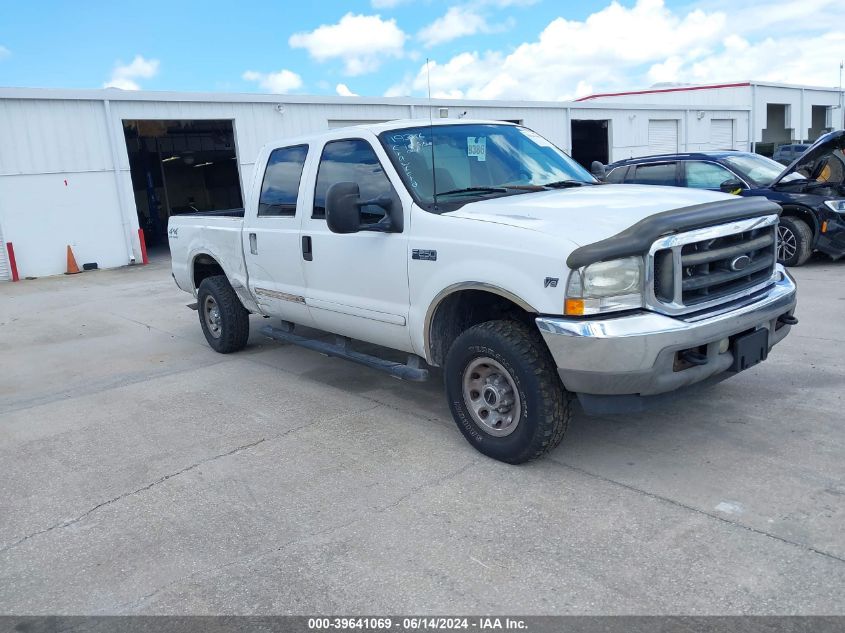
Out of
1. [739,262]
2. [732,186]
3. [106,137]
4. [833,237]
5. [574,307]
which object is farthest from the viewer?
[106,137]

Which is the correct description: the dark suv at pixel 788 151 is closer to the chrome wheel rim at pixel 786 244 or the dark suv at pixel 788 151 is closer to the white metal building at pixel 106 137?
the white metal building at pixel 106 137

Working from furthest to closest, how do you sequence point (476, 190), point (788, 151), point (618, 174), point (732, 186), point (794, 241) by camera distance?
1. point (788, 151)
2. point (618, 174)
3. point (732, 186)
4. point (794, 241)
5. point (476, 190)

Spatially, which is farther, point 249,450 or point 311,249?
point 311,249

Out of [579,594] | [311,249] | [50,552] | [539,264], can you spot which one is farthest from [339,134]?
[579,594]

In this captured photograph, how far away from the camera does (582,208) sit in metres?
3.96

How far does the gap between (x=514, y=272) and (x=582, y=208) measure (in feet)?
2.02

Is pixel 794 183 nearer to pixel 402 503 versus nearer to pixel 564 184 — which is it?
pixel 564 184

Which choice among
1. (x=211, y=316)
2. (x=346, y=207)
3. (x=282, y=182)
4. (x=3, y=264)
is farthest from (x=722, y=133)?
(x=346, y=207)

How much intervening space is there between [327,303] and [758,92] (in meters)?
37.3

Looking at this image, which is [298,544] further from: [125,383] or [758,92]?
[758,92]

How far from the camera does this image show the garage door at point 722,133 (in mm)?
32312

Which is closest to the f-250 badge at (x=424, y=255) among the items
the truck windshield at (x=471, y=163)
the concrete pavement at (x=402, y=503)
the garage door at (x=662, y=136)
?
the truck windshield at (x=471, y=163)

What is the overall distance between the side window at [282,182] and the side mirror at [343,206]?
4.38 ft

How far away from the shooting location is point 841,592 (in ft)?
8.91
